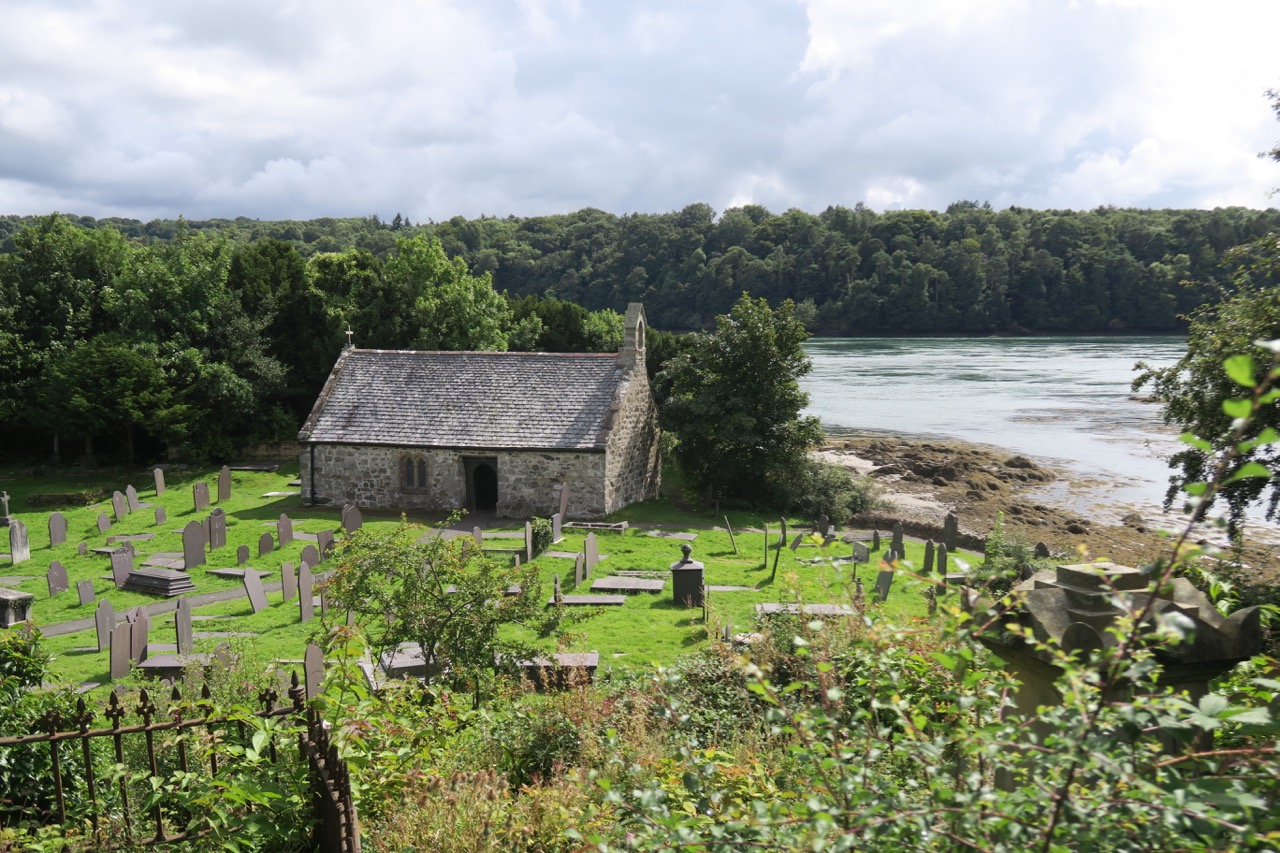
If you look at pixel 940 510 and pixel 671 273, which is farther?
pixel 671 273

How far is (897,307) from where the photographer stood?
4077 inches

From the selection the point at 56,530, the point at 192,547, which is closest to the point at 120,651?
the point at 192,547

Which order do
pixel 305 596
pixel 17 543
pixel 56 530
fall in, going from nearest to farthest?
1. pixel 305 596
2. pixel 17 543
3. pixel 56 530

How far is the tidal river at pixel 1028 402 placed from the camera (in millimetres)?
39562

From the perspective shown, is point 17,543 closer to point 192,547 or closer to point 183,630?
point 192,547

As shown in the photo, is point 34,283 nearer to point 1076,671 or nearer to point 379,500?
point 379,500

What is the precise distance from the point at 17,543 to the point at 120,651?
1061 centimetres

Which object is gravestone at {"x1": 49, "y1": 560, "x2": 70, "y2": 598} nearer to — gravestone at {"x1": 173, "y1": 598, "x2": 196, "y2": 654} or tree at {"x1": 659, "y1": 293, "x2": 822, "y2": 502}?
gravestone at {"x1": 173, "y1": 598, "x2": 196, "y2": 654}

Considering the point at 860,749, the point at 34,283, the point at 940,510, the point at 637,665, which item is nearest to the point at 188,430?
the point at 34,283

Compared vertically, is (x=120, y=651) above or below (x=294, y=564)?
above

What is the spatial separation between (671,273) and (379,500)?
8840 centimetres

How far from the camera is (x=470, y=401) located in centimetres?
2766

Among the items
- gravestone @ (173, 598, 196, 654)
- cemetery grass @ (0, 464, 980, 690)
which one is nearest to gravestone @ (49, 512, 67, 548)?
cemetery grass @ (0, 464, 980, 690)

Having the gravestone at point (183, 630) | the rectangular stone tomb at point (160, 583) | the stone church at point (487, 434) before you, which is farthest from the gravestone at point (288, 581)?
the stone church at point (487, 434)
